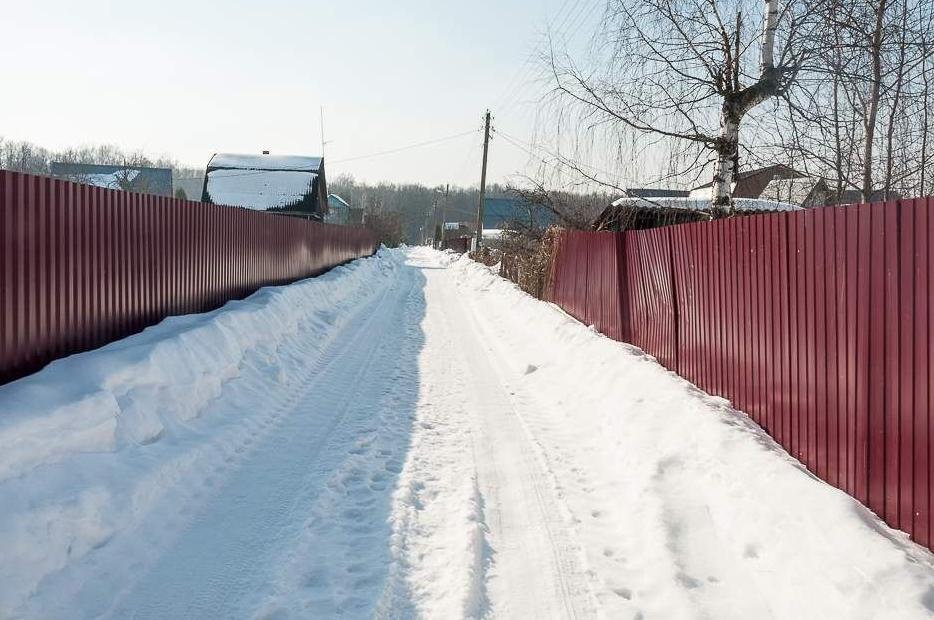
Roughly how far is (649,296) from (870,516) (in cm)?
493

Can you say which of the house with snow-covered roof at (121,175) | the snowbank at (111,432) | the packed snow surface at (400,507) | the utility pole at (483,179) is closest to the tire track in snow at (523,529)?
the packed snow surface at (400,507)

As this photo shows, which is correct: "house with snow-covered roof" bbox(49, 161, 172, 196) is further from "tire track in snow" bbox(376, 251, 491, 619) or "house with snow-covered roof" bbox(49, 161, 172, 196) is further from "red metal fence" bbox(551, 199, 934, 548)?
"red metal fence" bbox(551, 199, 934, 548)

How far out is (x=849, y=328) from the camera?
140 inches

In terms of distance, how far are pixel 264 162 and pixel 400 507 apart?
32.9 m

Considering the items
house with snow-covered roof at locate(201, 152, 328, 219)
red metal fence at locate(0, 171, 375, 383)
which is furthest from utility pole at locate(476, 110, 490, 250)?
red metal fence at locate(0, 171, 375, 383)

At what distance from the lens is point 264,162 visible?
1329 inches

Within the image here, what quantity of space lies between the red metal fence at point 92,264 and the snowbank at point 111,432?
0.83ft

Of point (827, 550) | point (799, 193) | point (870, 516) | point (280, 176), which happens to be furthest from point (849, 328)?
point (280, 176)

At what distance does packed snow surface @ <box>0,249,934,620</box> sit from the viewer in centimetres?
294

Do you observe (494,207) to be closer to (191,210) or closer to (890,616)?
(191,210)

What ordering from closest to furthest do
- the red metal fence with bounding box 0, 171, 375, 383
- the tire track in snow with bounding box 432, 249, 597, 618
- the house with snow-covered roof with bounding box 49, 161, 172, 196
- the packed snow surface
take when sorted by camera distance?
the packed snow surface
the tire track in snow with bounding box 432, 249, 597, 618
the red metal fence with bounding box 0, 171, 375, 383
the house with snow-covered roof with bounding box 49, 161, 172, 196

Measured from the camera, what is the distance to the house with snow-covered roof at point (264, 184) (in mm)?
31219

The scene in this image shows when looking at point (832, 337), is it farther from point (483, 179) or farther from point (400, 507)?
point (483, 179)

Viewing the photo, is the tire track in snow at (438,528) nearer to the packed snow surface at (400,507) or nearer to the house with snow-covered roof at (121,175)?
the packed snow surface at (400,507)
